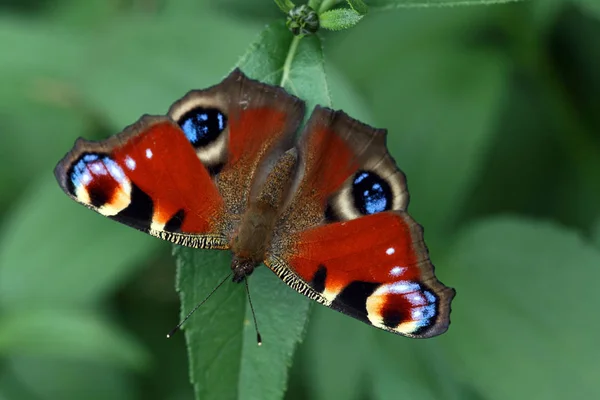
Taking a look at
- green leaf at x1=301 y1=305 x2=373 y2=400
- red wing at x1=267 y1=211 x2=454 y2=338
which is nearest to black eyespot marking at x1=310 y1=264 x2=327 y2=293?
red wing at x1=267 y1=211 x2=454 y2=338

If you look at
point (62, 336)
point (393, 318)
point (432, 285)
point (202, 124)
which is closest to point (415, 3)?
point (202, 124)

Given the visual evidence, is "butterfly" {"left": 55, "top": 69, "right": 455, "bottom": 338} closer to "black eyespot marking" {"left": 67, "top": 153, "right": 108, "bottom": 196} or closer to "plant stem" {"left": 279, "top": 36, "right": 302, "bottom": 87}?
"black eyespot marking" {"left": 67, "top": 153, "right": 108, "bottom": 196}

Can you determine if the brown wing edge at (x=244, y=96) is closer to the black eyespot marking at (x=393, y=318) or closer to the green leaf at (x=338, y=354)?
the black eyespot marking at (x=393, y=318)

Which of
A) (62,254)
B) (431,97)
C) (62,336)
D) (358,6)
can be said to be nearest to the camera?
(358,6)

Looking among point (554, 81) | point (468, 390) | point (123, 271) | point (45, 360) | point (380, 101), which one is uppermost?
point (554, 81)

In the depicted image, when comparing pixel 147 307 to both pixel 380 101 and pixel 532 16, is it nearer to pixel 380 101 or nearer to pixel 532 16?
pixel 380 101

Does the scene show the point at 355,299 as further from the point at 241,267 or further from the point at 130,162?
the point at 130,162

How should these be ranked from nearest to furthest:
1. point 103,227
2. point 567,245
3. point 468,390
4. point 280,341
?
point 280,341
point 567,245
point 468,390
point 103,227

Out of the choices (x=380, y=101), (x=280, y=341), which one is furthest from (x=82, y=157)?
(x=380, y=101)

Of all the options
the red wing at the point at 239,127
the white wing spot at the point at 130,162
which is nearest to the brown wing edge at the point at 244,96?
the red wing at the point at 239,127
